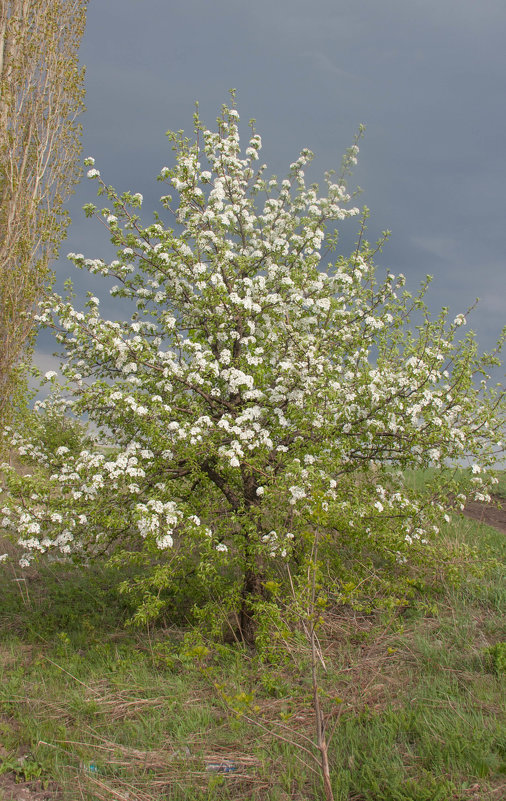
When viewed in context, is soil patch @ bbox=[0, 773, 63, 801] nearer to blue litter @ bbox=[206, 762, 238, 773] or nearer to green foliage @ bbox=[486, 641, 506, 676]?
blue litter @ bbox=[206, 762, 238, 773]

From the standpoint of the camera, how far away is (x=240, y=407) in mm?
7719

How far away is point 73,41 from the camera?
13344 mm

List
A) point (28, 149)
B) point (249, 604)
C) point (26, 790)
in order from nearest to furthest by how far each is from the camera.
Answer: point (26, 790) < point (249, 604) < point (28, 149)

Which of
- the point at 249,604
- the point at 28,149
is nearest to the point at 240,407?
the point at 249,604

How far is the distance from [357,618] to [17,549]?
8777 millimetres

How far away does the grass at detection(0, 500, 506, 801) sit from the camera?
4391mm

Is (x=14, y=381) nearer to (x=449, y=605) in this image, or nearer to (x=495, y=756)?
(x=449, y=605)

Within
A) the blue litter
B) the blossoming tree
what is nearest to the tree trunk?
the blossoming tree

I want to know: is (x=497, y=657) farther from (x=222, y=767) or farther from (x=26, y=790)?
(x=26, y=790)

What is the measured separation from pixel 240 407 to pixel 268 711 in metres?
3.65

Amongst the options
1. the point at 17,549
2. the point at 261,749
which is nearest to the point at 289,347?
the point at 261,749

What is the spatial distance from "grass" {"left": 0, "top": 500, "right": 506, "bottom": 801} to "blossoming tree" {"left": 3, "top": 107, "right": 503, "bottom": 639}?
3.21ft

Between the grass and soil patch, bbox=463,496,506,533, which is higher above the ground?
soil patch, bbox=463,496,506,533

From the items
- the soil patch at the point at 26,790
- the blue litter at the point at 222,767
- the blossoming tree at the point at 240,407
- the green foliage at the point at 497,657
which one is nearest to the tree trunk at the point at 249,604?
the blossoming tree at the point at 240,407
